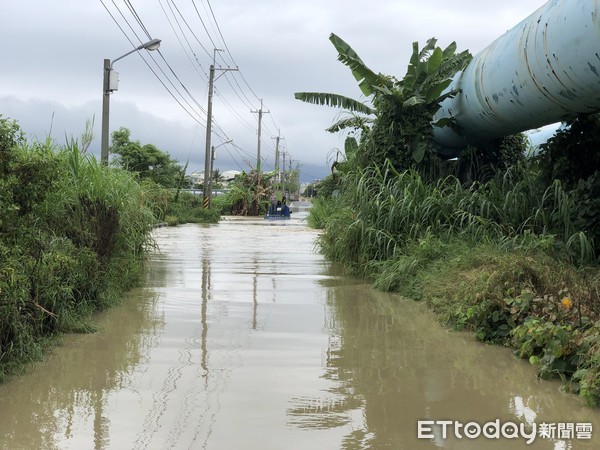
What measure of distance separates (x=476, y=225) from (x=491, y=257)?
2.48 meters

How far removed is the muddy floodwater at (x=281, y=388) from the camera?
143 inches

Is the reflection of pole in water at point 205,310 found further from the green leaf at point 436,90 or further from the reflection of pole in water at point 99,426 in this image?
the green leaf at point 436,90

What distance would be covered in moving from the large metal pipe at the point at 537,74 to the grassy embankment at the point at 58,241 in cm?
510

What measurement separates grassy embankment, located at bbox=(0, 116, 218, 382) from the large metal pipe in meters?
5.10

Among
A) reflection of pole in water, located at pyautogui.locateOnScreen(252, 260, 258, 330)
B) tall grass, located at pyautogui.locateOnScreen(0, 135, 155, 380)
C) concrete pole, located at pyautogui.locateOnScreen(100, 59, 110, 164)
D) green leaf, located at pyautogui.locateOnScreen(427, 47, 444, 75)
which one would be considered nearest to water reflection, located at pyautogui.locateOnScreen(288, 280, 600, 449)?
reflection of pole in water, located at pyautogui.locateOnScreen(252, 260, 258, 330)

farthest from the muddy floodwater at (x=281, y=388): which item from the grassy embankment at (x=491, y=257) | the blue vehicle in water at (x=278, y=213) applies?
the blue vehicle in water at (x=278, y=213)

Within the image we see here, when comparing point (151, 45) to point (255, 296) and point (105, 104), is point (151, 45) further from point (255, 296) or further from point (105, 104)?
point (255, 296)

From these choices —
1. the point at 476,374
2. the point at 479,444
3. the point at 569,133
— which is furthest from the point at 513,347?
the point at 569,133

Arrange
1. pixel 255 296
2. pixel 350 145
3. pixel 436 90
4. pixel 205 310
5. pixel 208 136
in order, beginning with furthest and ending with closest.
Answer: pixel 208 136
pixel 350 145
pixel 436 90
pixel 255 296
pixel 205 310

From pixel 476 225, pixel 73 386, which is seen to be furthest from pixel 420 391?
pixel 476 225

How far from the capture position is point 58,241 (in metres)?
6.44

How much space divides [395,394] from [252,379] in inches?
39.4

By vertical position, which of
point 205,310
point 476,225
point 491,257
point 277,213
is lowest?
point 205,310

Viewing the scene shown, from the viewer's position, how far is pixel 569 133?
9.30 meters
